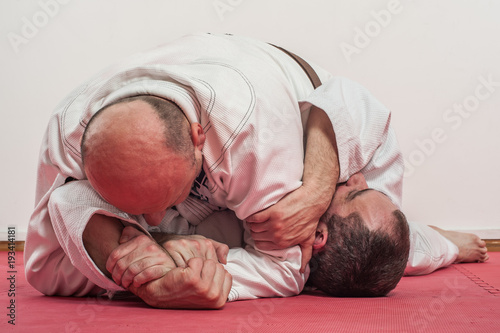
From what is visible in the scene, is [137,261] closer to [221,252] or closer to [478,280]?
[221,252]

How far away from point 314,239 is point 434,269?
3.04 feet

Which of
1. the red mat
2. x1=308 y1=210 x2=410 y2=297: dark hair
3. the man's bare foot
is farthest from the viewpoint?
the man's bare foot

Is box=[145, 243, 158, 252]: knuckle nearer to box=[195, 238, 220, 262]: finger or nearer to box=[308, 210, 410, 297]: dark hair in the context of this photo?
box=[195, 238, 220, 262]: finger

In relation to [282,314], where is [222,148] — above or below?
above

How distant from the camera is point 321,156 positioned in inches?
69.0

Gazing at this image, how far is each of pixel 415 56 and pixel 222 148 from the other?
195cm

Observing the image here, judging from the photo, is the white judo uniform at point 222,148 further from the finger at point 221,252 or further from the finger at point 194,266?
the finger at point 194,266

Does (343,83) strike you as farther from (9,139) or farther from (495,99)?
(9,139)

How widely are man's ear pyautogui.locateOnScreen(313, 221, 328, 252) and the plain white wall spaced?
5.12 feet

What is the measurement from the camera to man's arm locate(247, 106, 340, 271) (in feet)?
5.23

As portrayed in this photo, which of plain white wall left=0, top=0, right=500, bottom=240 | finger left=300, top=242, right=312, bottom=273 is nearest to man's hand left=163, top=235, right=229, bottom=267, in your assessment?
finger left=300, top=242, right=312, bottom=273

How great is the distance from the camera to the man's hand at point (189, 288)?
4.54 ft

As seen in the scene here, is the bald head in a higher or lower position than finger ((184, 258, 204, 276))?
higher

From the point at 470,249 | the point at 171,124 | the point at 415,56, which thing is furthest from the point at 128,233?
the point at 415,56
